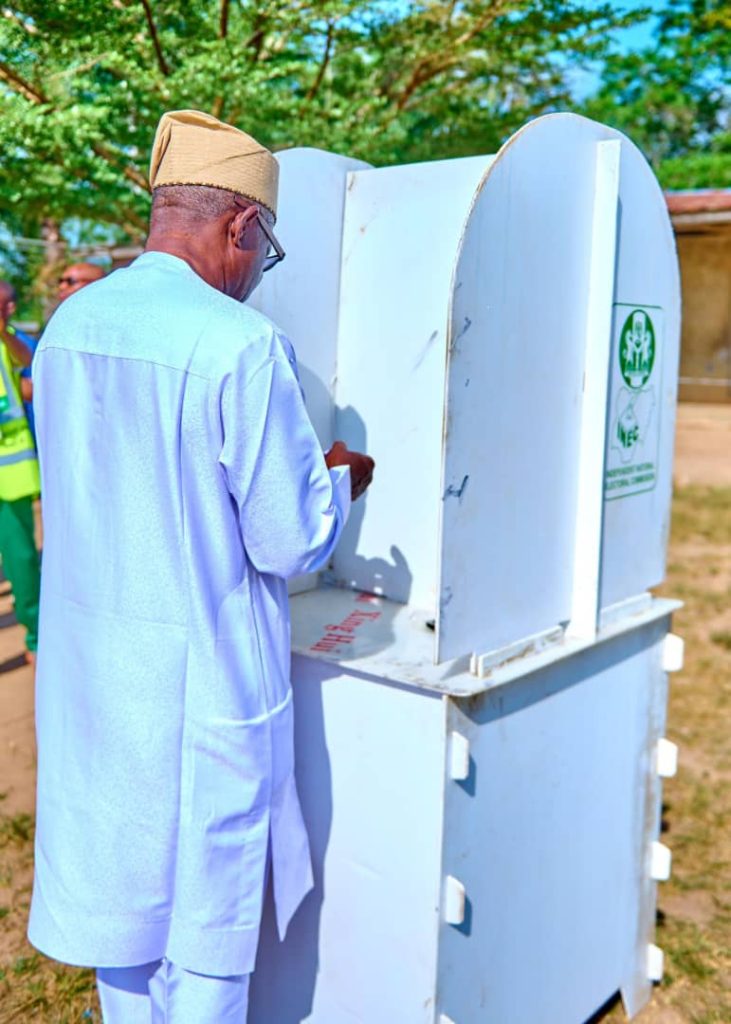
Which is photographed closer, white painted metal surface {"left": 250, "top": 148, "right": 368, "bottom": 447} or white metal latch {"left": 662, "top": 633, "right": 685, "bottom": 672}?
white painted metal surface {"left": 250, "top": 148, "right": 368, "bottom": 447}

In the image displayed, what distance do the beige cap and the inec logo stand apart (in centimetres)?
89

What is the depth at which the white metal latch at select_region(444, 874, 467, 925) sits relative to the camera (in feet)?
6.03

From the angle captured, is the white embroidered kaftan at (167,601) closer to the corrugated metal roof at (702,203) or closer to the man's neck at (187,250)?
the man's neck at (187,250)

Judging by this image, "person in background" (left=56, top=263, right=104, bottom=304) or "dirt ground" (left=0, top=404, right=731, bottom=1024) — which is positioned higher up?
"person in background" (left=56, top=263, right=104, bottom=304)

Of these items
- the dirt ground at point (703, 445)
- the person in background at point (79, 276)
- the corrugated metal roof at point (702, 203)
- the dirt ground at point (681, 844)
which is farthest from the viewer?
the dirt ground at point (703, 445)

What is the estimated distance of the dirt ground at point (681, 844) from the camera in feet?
8.78

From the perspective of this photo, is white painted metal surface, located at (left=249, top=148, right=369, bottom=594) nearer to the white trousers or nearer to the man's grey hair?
the man's grey hair

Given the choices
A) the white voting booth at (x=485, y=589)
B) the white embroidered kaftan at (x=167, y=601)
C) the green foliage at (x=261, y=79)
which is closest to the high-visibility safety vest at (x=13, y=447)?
the green foliage at (x=261, y=79)

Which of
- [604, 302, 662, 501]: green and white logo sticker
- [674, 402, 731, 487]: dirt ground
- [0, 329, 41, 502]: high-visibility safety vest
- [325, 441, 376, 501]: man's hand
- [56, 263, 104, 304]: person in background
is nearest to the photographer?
[325, 441, 376, 501]: man's hand

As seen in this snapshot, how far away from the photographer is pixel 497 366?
186 cm

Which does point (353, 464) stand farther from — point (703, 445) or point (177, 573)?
point (703, 445)

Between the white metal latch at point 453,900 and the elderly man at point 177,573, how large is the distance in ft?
1.08

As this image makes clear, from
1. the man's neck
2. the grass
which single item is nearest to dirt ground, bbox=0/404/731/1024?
the grass

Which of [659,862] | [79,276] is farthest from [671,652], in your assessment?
[79,276]
